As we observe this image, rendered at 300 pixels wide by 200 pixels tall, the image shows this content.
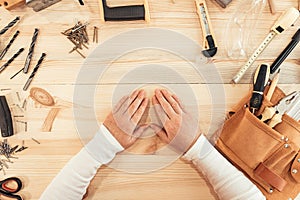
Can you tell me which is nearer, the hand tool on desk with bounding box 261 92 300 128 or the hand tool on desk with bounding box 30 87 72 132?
the hand tool on desk with bounding box 261 92 300 128

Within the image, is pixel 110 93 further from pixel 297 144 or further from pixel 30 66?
pixel 297 144

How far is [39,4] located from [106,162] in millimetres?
449

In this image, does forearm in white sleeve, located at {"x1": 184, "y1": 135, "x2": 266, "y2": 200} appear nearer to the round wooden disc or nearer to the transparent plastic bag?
the transparent plastic bag

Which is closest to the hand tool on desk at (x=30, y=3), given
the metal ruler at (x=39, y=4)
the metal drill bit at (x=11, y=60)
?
the metal ruler at (x=39, y=4)

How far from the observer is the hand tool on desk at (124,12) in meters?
1.04

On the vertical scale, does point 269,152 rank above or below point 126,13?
below

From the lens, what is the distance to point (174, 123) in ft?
3.31

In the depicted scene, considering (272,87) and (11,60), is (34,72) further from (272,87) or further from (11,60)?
(272,87)

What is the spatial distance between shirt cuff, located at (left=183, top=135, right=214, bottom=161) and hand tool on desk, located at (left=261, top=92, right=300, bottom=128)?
150mm

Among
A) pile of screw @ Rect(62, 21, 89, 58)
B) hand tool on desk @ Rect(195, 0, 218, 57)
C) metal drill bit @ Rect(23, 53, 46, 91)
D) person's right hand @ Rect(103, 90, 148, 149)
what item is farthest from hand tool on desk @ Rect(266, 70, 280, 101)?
metal drill bit @ Rect(23, 53, 46, 91)

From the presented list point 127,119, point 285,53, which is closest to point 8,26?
point 127,119

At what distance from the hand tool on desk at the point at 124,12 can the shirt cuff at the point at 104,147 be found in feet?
0.96

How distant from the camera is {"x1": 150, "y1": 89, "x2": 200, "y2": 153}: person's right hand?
100 centimetres

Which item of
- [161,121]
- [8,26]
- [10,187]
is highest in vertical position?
[8,26]
